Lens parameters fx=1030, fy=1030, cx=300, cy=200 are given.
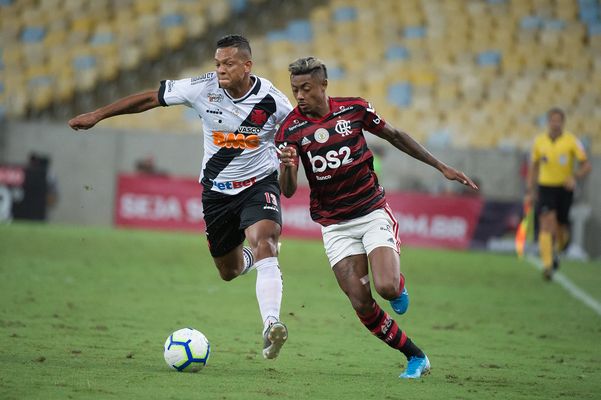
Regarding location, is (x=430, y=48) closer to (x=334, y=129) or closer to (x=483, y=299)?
(x=483, y=299)

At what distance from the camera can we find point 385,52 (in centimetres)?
2598

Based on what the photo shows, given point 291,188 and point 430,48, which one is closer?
point 291,188

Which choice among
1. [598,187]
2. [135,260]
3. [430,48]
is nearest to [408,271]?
[135,260]

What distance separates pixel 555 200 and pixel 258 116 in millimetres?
8820

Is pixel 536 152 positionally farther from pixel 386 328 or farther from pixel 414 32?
pixel 414 32

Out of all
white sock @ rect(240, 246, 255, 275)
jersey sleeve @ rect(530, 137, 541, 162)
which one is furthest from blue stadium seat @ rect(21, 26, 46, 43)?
white sock @ rect(240, 246, 255, 275)

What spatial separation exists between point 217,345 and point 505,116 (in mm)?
17156

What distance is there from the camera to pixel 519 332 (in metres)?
10.5

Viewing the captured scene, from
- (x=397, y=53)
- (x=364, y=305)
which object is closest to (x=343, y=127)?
(x=364, y=305)

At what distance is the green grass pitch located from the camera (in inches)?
272

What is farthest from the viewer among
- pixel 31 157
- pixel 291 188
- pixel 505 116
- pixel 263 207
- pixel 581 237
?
pixel 505 116

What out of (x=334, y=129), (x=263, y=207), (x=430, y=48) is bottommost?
(x=263, y=207)

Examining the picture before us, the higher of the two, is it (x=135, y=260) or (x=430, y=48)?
(x=430, y=48)

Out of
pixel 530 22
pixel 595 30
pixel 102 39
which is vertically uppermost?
pixel 530 22
